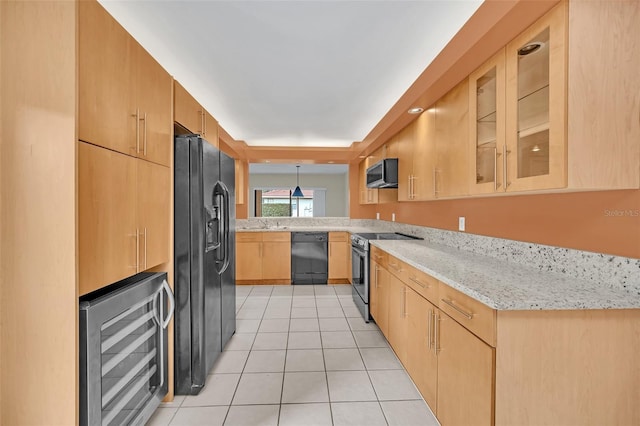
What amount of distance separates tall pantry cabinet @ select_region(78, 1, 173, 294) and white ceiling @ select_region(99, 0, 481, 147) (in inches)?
21.5

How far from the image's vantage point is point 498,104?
1681mm

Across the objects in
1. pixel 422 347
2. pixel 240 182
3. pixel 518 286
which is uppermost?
pixel 240 182

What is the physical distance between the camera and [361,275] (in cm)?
355

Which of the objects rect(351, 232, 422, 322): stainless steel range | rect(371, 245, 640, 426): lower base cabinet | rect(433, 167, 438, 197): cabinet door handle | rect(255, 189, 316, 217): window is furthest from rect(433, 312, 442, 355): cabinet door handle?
rect(255, 189, 316, 217): window

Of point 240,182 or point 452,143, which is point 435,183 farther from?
point 240,182

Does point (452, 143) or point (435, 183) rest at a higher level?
point (452, 143)

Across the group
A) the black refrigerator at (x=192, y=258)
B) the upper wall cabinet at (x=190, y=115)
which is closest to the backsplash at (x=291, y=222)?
the upper wall cabinet at (x=190, y=115)

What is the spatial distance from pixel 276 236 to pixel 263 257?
1.34 ft

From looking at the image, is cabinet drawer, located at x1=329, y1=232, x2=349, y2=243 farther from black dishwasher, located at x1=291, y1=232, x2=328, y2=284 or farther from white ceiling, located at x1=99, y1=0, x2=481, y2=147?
white ceiling, located at x1=99, y1=0, x2=481, y2=147

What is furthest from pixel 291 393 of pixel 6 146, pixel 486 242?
pixel 6 146

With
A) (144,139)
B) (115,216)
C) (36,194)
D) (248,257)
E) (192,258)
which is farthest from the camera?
(248,257)

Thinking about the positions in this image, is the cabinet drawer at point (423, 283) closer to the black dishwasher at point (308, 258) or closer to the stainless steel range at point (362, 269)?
the stainless steel range at point (362, 269)

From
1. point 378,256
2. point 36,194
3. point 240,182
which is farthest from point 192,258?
point 240,182

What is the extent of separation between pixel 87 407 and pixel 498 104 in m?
2.44
